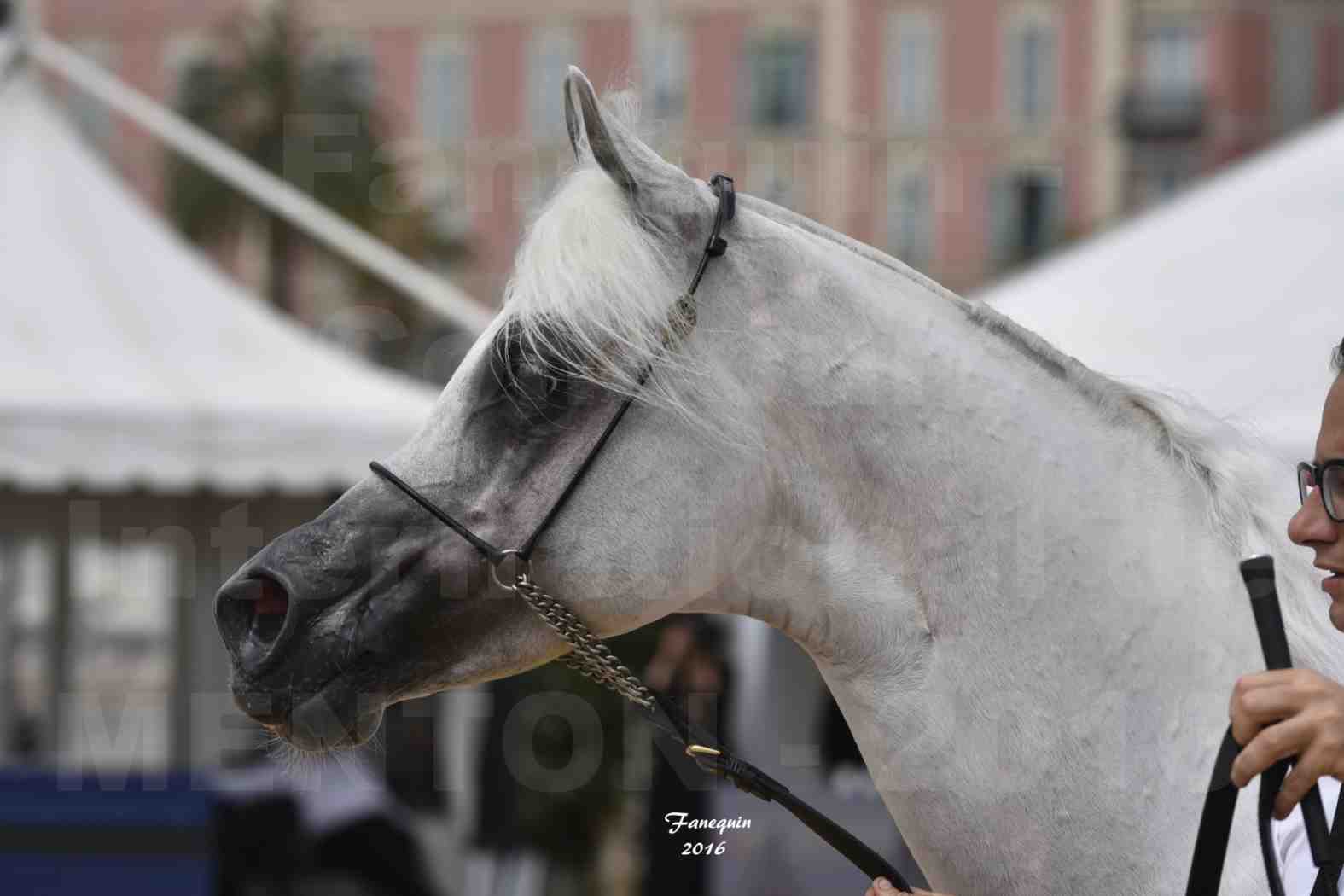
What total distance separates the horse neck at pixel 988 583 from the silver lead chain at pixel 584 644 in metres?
0.16

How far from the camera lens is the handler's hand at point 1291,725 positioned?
1190 mm

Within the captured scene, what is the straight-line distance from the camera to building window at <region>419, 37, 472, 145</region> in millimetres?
34625

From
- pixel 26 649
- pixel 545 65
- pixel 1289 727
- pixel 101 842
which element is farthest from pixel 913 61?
pixel 1289 727

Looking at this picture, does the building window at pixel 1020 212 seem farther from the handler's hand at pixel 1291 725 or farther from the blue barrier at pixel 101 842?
the handler's hand at pixel 1291 725

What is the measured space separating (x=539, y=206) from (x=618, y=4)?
33046 mm

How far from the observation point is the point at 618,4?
110 ft

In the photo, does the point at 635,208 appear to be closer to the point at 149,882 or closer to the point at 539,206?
the point at 539,206

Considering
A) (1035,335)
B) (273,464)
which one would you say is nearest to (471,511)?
(1035,335)

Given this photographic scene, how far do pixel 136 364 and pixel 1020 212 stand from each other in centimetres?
2980

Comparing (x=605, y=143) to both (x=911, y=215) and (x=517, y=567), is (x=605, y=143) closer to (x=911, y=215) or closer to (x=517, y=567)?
(x=517, y=567)

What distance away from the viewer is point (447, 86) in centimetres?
3491

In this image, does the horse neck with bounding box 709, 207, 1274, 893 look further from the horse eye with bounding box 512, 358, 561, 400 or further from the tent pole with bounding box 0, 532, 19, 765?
the tent pole with bounding box 0, 532, 19, 765

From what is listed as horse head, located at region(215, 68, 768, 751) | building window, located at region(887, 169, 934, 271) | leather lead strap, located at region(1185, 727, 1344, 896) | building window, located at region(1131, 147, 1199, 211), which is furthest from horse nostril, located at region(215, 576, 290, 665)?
building window, located at region(1131, 147, 1199, 211)

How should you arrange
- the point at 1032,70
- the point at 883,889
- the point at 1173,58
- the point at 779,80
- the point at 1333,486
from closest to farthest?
the point at 1333,486
the point at 883,889
the point at 1032,70
the point at 779,80
the point at 1173,58
